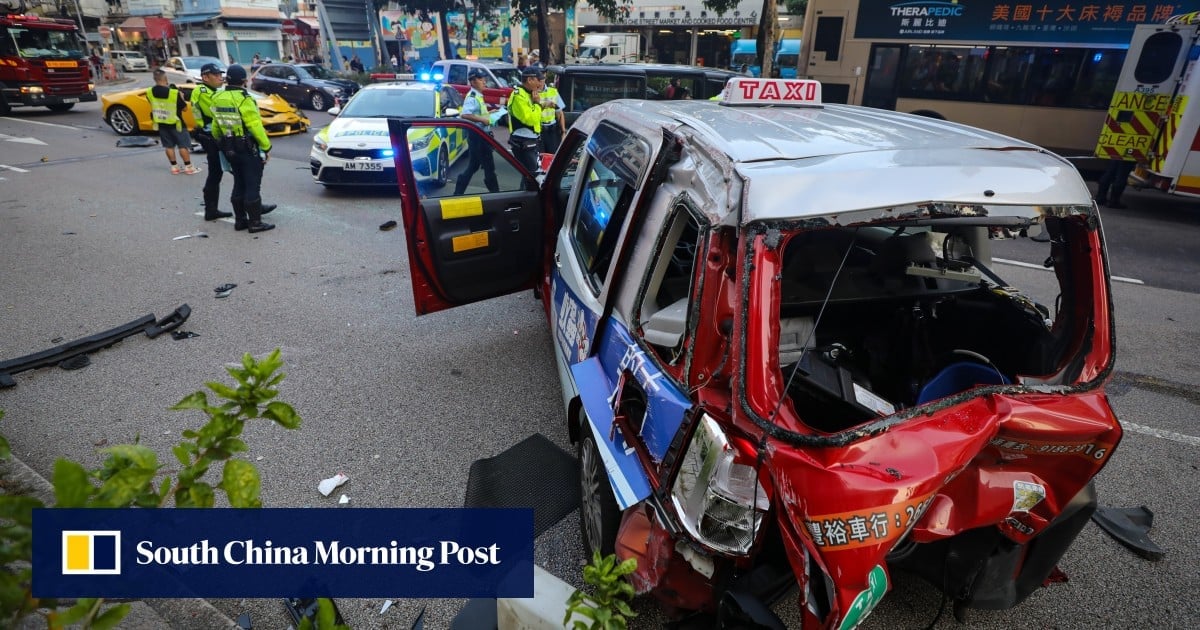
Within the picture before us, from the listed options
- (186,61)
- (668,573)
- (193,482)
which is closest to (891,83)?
(668,573)

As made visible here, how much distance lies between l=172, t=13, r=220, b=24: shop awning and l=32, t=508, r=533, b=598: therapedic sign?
47198 mm

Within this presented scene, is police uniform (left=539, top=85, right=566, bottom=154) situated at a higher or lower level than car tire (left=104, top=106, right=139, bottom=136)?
higher

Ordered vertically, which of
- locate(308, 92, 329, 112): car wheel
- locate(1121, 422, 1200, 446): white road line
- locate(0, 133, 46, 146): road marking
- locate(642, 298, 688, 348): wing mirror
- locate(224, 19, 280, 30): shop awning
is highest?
locate(224, 19, 280, 30): shop awning

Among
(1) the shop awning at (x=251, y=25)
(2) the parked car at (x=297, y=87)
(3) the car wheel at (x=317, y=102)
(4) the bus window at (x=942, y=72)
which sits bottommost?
(3) the car wheel at (x=317, y=102)

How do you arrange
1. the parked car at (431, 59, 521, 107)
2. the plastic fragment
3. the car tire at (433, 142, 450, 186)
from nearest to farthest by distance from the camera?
the plastic fragment < the car tire at (433, 142, 450, 186) < the parked car at (431, 59, 521, 107)

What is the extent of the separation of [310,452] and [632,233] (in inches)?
90.2

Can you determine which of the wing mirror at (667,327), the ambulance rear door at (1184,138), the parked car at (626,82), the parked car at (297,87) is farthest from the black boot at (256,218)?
the parked car at (297,87)

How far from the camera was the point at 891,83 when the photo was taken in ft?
41.5

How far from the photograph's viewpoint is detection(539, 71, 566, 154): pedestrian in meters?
9.55

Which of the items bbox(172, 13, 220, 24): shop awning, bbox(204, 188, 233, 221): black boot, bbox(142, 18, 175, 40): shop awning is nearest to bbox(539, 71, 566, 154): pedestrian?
bbox(204, 188, 233, 221): black boot

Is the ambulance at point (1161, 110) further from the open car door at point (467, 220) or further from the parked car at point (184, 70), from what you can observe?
the parked car at point (184, 70)

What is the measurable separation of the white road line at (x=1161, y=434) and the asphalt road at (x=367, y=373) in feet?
0.04

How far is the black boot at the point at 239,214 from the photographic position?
24.4 ft

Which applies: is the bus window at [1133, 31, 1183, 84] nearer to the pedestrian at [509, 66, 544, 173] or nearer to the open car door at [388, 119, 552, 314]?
the pedestrian at [509, 66, 544, 173]
